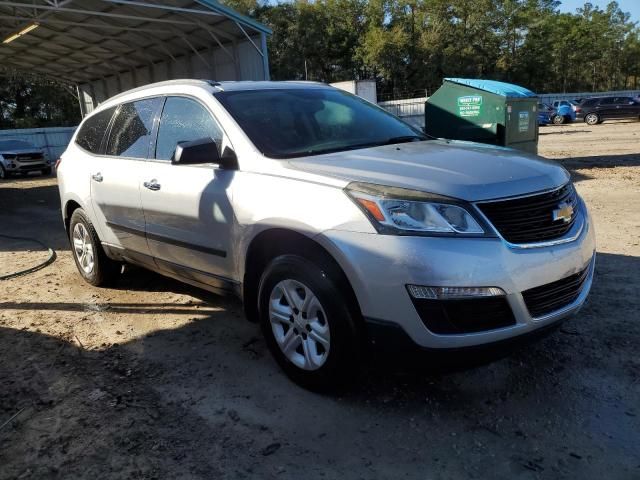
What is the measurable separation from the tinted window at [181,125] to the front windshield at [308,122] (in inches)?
7.1

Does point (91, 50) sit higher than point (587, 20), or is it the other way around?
point (587, 20)

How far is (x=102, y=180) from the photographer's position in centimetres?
487

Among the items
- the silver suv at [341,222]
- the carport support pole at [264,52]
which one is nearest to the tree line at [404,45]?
the carport support pole at [264,52]

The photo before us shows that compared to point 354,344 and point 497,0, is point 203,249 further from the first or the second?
point 497,0

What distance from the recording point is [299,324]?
3.18 m

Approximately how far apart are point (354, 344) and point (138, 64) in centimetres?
2219

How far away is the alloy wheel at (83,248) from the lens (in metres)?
5.46

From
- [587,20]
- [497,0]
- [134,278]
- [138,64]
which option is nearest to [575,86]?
[587,20]

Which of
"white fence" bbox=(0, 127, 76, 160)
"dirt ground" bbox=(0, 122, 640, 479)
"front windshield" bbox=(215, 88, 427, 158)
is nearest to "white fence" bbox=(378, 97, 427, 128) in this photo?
"white fence" bbox=(0, 127, 76, 160)

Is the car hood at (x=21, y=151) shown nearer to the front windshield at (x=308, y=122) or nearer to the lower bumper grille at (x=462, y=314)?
the front windshield at (x=308, y=122)

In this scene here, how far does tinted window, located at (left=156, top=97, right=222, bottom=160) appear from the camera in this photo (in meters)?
3.87

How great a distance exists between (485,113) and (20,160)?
17276 mm

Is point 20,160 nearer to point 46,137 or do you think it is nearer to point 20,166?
point 20,166

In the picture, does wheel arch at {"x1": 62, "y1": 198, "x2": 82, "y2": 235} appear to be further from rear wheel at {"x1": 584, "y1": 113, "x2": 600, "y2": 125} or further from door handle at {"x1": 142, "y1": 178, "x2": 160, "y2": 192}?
rear wheel at {"x1": 584, "y1": 113, "x2": 600, "y2": 125}
